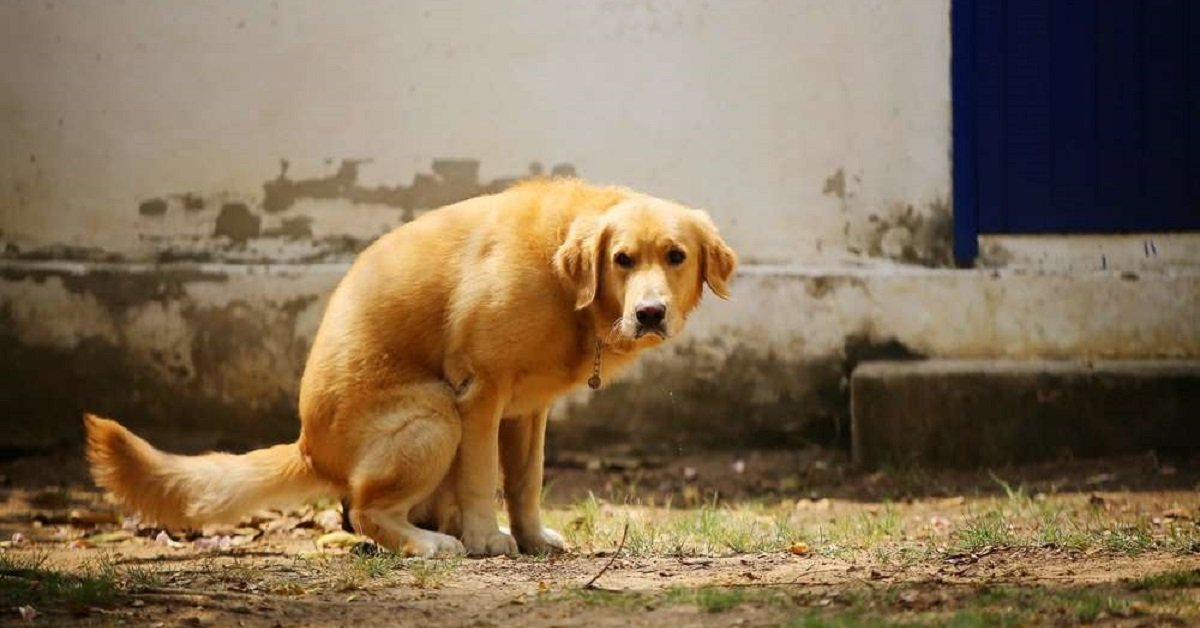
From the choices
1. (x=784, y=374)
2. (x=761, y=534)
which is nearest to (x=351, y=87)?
(x=784, y=374)

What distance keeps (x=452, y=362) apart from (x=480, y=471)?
0.41 m

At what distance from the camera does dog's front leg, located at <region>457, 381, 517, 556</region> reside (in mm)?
5973

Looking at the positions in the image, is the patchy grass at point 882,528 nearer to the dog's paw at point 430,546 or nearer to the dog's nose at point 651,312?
the dog's paw at point 430,546

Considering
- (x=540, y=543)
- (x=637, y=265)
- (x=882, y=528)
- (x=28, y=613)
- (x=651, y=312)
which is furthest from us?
(x=882, y=528)

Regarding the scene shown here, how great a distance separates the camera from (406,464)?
5.95 meters

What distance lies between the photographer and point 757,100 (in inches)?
341

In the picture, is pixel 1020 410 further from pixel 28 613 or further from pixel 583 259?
pixel 28 613

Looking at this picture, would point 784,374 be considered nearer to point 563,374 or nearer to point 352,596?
point 563,374

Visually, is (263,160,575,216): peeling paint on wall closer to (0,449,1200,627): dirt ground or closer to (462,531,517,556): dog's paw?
(0,449,1200,627): dirt ground

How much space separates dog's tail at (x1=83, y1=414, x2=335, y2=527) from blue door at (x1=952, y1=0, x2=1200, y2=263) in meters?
4.04

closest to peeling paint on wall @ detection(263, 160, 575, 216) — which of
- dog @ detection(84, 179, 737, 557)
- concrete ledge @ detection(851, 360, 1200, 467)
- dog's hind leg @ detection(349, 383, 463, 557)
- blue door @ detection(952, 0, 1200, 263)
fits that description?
concrete ledge @ detection(851, 360, 1200, 467)

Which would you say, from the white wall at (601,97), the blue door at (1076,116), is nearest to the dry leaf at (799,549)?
the white wall at (601,97)

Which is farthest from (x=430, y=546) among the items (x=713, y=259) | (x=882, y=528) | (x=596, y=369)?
(x=882, y=528)

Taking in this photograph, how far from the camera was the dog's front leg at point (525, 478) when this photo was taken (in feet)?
20.7
